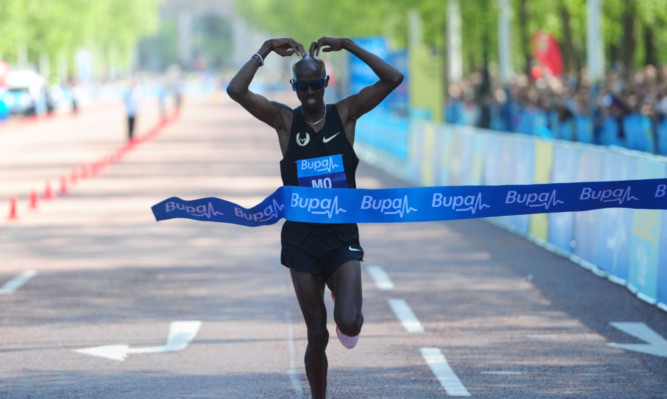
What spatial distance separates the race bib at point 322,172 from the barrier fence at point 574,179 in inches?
201

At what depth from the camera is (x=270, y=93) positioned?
392 feet

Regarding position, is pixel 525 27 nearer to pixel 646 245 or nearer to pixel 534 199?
pixel 646 245

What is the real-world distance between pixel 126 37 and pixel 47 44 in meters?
56.0

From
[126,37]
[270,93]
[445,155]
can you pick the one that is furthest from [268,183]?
[126,37]

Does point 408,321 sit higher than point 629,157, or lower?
lower

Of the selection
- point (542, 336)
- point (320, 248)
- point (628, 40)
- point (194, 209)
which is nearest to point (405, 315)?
point (542, 336)

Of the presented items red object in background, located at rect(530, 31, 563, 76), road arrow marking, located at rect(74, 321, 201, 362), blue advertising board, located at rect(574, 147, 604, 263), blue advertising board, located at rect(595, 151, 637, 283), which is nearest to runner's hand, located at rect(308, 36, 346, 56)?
road arrow marking, located at rect(74, 321, 201, 362)

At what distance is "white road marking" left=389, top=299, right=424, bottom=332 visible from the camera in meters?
10.8

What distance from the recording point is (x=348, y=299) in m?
7.23

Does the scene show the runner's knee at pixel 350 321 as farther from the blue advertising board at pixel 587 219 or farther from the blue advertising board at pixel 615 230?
the blue advertising board at pixel 587 219

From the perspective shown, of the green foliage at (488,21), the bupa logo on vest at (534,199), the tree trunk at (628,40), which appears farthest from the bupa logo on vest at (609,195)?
the tree trunk at (628,40)

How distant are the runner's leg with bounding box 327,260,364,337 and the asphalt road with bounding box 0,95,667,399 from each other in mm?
1101

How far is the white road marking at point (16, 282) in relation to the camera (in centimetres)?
1308

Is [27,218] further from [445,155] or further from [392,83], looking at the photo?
[392,83]
